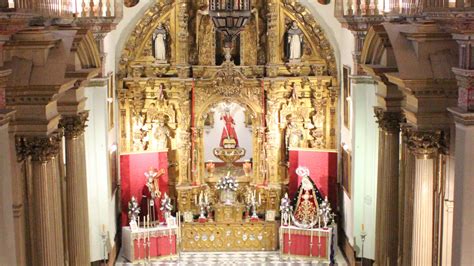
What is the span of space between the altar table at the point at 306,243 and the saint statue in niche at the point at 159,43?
6.28 meters

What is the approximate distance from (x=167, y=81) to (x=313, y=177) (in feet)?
17.3

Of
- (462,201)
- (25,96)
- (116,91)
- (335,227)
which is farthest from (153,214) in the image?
(462,201)

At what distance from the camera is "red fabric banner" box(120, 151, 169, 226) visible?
25609 millimetres

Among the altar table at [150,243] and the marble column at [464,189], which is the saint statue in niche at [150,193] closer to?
the altar table at [150,243]

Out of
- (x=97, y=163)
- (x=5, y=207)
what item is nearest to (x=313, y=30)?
(x=97, y=163)

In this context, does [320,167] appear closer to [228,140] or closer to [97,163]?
[228,140]

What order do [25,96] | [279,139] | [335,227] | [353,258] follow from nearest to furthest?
[25,96] < [353,258] < [335,227] < [279,139]

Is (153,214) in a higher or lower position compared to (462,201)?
lower

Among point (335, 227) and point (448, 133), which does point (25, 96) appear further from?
point (335, 227)

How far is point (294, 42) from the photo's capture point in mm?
25875

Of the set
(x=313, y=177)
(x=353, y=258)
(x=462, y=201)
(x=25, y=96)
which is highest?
(x=25, y=96)

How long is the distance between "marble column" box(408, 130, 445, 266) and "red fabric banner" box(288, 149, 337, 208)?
11.1 metres

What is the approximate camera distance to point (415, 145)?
47.5ft

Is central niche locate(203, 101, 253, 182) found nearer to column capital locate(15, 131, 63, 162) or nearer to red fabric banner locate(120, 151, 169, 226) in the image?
red fabric banner locate(120, 151, 169, 226)
